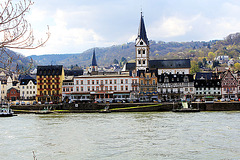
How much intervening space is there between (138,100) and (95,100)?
39.2 ft

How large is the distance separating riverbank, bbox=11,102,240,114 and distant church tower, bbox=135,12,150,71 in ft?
115

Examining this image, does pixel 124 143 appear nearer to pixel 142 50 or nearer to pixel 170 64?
pixel 142 50

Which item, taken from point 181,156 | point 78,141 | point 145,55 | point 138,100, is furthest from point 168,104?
point 181,156

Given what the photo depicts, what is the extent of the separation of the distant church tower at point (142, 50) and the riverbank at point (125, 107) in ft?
115

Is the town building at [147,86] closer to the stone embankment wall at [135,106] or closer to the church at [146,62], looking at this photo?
the stone embankment wall at [135,106]

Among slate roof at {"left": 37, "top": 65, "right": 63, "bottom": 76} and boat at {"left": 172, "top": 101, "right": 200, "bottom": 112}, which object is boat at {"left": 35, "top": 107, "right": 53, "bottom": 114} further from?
boat at {"left": 172, "top": 101, "right": 200, "bottom": 112}

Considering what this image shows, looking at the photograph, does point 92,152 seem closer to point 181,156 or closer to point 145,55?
point 181,156

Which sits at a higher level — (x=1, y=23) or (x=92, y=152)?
(x=1, y=23)

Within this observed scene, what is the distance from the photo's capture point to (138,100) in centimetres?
9438

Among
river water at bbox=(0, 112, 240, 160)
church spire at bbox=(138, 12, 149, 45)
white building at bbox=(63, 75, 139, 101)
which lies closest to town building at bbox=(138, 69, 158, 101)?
white building at bbox=(63, 75, 139, 101)

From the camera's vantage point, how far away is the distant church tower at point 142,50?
117m

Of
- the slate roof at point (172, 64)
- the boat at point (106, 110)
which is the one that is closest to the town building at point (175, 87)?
the slate roof at point (172, 64)

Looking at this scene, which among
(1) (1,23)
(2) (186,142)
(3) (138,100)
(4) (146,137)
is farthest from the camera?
(3) (138,100)

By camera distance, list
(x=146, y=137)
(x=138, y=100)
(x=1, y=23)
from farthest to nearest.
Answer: (x=138, y=100), (x=146, y=137), (x=1, y=23)
